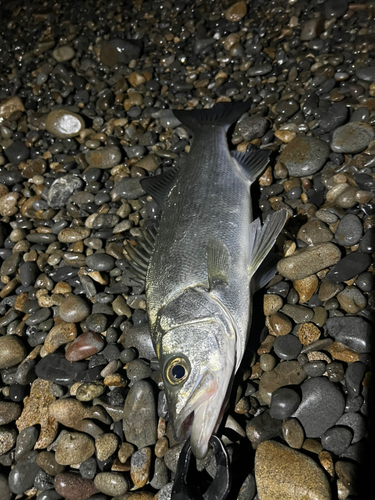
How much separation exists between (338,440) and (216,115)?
11.5 ft

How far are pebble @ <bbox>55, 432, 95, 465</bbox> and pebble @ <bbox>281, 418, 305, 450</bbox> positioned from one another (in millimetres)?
1482

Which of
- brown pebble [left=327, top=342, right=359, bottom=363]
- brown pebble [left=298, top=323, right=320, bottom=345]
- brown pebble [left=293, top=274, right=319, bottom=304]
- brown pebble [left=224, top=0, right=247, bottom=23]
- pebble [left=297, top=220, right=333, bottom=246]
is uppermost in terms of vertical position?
brown pebble [left=224, top=0, right=247, bottom=23]

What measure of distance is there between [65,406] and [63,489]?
1.93 ft

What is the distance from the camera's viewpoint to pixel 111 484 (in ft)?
8.32

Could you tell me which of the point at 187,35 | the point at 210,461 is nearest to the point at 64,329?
the point at 210,461

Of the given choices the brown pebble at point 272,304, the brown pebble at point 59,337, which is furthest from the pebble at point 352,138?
the brown pebble at point 59,337

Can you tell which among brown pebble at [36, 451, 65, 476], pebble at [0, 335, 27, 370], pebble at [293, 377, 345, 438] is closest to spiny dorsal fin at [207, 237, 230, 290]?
pebble at [293, 377, 345, 438]

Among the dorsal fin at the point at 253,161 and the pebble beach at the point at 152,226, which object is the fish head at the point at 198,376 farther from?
the dorsal fin at the point at 253,161

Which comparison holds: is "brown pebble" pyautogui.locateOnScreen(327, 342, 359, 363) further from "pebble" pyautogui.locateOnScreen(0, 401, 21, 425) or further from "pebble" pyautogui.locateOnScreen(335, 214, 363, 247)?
"pebble" pyautogui.locateOnScreen(0, 401, 21, 425)

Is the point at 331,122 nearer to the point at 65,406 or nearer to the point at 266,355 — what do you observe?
the point at 266,355

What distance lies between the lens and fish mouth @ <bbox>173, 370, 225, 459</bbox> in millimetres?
2193

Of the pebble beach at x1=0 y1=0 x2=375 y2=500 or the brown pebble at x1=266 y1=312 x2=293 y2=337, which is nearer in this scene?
the pebble beach at x1=0 y1=0 x2=375 y2=500

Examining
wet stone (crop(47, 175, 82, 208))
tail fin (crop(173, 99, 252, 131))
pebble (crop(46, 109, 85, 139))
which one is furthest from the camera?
pebble (crop(46, 109, 85, 139))

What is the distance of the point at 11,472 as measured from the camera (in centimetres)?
279
